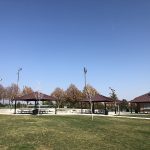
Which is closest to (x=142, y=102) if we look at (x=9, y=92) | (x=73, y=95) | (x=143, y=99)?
(x=143, y=99)

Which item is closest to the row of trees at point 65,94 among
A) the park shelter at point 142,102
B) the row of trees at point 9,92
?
the row of trees at point 9,92

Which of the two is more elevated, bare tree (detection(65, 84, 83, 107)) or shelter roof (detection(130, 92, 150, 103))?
bare tree (detection(65, 84, 83, 107))

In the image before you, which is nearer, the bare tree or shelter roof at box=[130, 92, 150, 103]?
shelter roof at box=[130, 92, 150, 103]

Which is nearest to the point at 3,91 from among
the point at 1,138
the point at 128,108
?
the point at 128,108

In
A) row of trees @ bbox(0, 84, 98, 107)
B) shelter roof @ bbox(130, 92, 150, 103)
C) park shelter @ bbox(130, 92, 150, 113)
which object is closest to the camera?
shelter roof @ bbox(130, 92, 150, 103)

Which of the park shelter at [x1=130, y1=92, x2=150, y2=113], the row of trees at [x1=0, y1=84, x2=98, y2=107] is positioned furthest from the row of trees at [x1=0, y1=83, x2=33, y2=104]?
the park shelter at [x1=130, y1=92, x2=150, y2=113]

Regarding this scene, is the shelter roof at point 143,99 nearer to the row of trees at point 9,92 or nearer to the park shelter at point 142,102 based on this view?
the park shelter at point 142,102

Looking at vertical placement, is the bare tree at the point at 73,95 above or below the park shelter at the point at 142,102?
above

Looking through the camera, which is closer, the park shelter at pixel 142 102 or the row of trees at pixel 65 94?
the park shelter at pixel 142 102

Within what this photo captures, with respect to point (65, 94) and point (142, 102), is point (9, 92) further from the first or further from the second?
point (142, 102)

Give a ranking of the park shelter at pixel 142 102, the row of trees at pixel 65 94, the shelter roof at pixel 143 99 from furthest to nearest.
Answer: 1. the row of trees at pixel 65 94
2. the park shelter at pixel 142 102
3. the shelter roof at pixel 143 99

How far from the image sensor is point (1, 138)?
626 inches

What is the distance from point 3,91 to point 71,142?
82.9 metres

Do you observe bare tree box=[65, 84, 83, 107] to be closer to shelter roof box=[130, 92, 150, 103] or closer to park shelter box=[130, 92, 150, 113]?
park shelter box=[130, 92, 150, 113]
